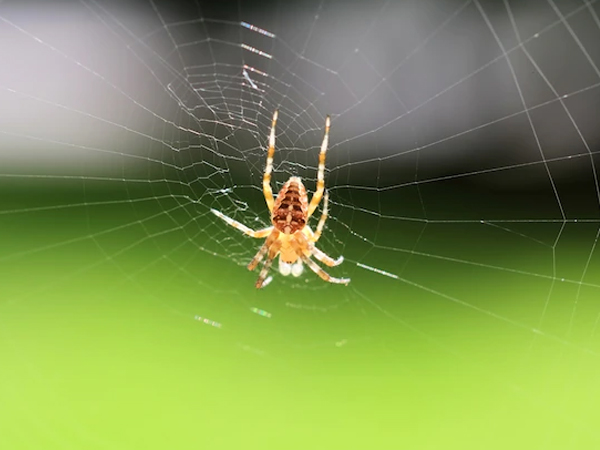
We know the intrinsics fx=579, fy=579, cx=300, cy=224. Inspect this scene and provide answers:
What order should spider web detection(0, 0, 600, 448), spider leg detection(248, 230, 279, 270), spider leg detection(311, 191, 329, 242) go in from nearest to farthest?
spider leg detection(311, 191, 329, 242)
spider leg detection(248, 230, 279, 270)
spider web detection(0, 0, 600, 448)

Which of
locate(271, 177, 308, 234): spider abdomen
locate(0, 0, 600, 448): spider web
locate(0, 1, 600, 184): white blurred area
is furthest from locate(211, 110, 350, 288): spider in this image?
locate(0, 1, 600, 184): white blurred area

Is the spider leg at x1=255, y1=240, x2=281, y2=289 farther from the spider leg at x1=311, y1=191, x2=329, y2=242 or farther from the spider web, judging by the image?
the spider web

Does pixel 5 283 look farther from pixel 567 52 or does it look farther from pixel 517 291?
pixel 567 52

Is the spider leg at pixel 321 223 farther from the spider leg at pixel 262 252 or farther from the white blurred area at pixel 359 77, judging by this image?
the white blurred area at pixel 359 77

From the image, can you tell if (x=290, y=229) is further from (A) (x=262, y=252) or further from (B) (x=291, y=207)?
(A) (x=262, y=252)

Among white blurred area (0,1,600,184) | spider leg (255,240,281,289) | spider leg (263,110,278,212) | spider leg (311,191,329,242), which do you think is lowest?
spider leg (255,240,281,289)

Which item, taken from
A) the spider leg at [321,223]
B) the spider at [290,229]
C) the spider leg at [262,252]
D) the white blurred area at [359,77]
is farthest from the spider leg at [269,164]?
the white blurred area at [359,77]

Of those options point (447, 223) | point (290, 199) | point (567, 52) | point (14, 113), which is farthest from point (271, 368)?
point (14, 113)
